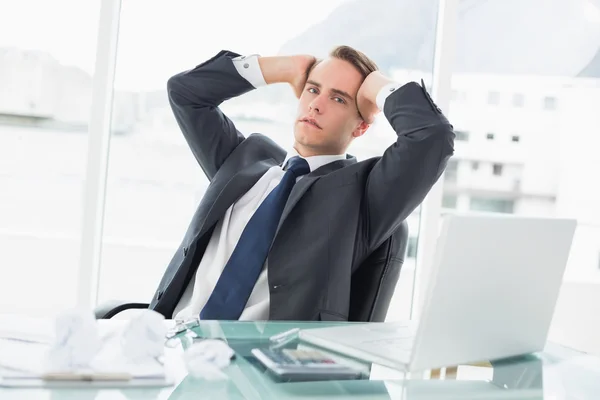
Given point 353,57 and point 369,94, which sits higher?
point 353,57

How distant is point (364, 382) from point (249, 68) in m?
1.57

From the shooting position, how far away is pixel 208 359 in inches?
48.7

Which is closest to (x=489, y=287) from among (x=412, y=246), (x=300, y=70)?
Result: (x=300, y=70)

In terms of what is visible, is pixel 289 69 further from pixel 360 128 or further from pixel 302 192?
pixel 302 192

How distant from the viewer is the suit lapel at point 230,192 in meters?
2.28

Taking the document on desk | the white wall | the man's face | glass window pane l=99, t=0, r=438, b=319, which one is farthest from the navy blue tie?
the white wall

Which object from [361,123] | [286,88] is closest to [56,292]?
[286,88]

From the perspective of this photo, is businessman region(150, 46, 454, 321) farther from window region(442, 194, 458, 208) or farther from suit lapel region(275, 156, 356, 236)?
window region(442, 194, 458, 208)

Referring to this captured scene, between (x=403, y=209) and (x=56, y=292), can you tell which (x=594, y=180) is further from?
(x=56, y=292)

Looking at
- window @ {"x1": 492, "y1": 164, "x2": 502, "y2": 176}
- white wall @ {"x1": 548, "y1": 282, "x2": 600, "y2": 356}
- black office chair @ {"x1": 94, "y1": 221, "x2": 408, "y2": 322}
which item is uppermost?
window @ {"x1": 492, "y1": 164, "x2": 502, "y2": 176}

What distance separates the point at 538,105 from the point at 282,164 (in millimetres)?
2214

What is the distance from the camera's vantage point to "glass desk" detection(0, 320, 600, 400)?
1.08 m

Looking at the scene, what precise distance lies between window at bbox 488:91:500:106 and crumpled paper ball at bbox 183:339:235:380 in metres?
3.19

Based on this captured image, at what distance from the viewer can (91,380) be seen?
3.58 ft
